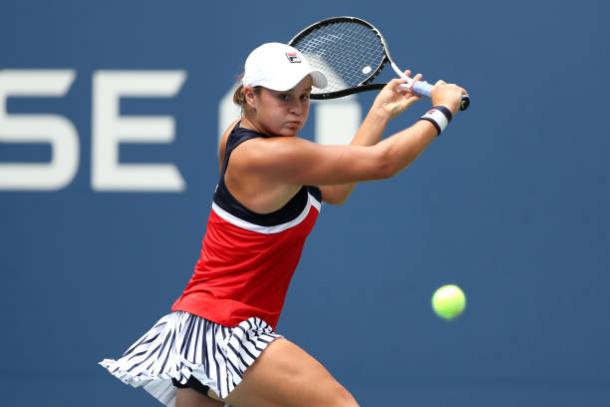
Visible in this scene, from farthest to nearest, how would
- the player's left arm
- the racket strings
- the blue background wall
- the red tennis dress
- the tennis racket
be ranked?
the blue background wall
the racket strings
the tennis racket
the player's left arm
the red tennis dress

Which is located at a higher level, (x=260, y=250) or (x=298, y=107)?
(x=298, y=107)

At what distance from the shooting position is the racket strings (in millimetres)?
4078

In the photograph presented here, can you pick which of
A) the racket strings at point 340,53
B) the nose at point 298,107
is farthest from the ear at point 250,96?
the racket strings at point 340,53

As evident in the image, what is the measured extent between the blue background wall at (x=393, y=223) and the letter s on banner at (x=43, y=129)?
0.04m

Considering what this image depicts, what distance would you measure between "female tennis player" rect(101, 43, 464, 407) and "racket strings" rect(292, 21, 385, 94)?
59 cm

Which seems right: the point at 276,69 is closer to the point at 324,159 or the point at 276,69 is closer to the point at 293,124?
the point at 293,124

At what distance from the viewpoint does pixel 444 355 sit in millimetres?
5492

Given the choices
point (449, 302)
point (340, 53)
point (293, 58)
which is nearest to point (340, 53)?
point (340, 53)

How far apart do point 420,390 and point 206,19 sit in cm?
195

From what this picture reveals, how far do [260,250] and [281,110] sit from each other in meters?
0.39

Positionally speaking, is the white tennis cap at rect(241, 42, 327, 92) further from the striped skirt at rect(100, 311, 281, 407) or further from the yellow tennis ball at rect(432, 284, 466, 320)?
the yellow tennis ball at rect(432, 284, 466, 320)

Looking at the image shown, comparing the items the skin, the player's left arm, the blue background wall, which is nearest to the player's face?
the skin

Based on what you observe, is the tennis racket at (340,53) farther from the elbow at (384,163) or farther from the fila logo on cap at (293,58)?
the elbow at (384,163)

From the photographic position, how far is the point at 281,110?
338cm
